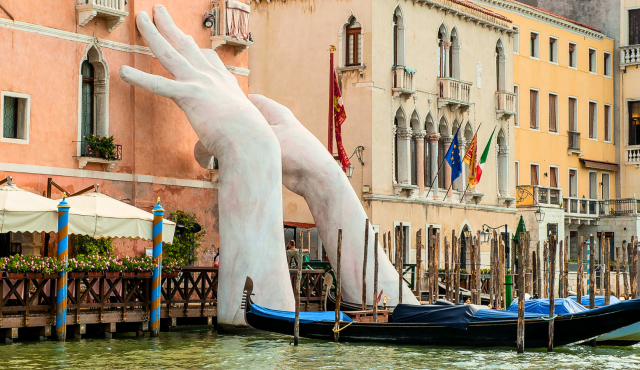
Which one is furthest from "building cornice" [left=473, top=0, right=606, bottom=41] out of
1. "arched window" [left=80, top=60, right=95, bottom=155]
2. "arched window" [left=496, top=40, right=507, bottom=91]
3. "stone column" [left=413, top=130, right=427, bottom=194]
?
"arched window" [left=80, top=60, right=95, bottom=155]

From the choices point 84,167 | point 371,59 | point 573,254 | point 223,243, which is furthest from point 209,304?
point 573,254

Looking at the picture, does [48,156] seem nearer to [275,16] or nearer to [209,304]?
[209,304]

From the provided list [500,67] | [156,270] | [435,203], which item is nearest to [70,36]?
[156,270]

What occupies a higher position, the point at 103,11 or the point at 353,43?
the point at 353,43

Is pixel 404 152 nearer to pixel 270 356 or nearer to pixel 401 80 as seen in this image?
pixel 401 80

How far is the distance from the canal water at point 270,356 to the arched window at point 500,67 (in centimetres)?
1865

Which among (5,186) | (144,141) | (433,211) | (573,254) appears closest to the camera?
(5,186)

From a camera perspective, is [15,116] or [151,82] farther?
[151,82]

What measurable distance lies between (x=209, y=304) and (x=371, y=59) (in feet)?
38.5

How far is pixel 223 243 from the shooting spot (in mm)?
20859

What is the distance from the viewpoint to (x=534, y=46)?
135 ft

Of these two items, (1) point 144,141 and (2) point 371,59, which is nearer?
(1) point 144,141

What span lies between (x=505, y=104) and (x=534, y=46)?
15.7ft

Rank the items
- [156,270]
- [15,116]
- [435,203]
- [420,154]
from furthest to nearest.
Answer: [435,203]
[420,154]
[15,116]
[156,270]
